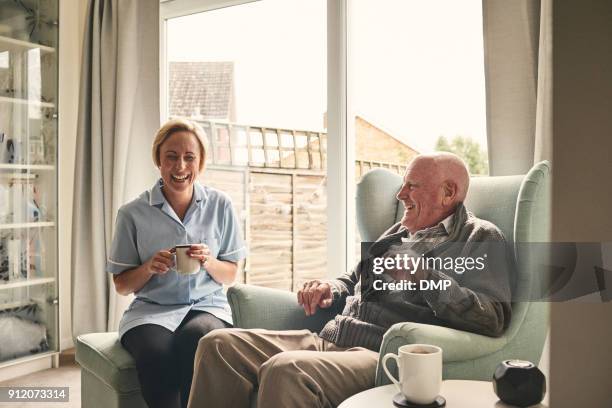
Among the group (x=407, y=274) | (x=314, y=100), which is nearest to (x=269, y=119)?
(x=314, y=100)

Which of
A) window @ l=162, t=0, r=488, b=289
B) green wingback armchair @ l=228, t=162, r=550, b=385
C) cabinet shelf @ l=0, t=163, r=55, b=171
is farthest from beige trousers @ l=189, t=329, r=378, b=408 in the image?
cabinet shelf @ l=0, t=163, r=55, b=171

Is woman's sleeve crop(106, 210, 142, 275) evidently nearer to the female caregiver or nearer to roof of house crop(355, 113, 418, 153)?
the female caregiver

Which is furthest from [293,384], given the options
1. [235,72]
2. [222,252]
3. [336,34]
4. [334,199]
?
[235,72]

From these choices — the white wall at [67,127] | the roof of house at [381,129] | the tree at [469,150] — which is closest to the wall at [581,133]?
the tree at [469,150]

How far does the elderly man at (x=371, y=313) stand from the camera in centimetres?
123

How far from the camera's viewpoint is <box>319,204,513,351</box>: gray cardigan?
1249 millimetres

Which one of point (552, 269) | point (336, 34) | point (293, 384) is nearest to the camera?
point (552, 269)

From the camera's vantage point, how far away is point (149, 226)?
1.81 m

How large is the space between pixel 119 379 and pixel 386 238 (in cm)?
87

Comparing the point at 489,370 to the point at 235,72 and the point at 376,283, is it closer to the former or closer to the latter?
the point at 376,283

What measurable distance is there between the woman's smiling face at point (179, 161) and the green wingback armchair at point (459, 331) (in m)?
0.42

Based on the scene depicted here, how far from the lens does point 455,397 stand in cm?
106

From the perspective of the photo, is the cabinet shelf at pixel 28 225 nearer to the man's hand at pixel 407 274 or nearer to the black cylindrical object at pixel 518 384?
the man's hand at pixel 407 274

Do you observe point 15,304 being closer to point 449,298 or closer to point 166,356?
point 166,356
